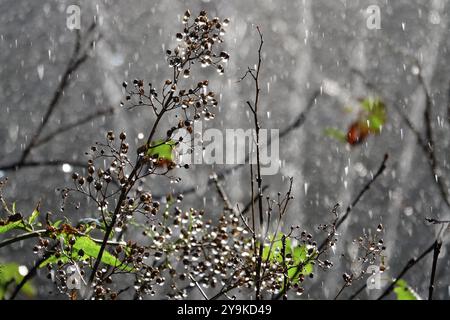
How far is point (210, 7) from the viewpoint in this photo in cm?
382

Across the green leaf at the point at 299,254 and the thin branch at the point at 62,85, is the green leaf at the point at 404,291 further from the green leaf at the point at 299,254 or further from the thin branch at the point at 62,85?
the thin branch at the point at 62,85

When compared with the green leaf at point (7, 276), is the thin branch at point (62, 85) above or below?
above

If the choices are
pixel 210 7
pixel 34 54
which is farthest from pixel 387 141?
pixel 34 54

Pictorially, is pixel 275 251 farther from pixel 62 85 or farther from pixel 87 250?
pixel 62 85

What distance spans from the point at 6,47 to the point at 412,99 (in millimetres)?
2505

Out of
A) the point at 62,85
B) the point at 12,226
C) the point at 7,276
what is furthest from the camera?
the point at 62,85

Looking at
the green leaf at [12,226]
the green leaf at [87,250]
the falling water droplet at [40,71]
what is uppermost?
the falling water droplet at [40,71]

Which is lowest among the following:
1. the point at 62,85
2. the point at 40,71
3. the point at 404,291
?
the point at 404,291

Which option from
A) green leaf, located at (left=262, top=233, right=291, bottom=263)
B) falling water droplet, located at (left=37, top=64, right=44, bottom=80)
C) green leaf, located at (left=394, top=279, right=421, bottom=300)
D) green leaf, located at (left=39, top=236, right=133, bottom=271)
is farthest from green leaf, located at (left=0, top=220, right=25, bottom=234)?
falling water droplet, located at (left=37, top=64, right=44, bottom=80)

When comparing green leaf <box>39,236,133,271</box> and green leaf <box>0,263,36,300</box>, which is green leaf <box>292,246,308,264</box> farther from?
green leaf <box>0,263,36,300</box>

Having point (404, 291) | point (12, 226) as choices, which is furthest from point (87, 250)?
point (404, 291)

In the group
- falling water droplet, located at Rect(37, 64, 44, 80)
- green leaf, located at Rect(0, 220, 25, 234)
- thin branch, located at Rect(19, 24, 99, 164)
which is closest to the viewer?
green leaf, located at Rect(0, 220, 25, 234)

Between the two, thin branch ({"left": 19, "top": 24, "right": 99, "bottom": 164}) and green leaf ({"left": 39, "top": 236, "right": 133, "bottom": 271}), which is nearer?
green leaf ({"left": 39, "top": 236, "right": 133, "bottom": 271})

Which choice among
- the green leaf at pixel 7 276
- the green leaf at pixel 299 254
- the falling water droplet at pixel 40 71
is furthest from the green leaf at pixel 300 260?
the falling water droplet at pixel 40 71
